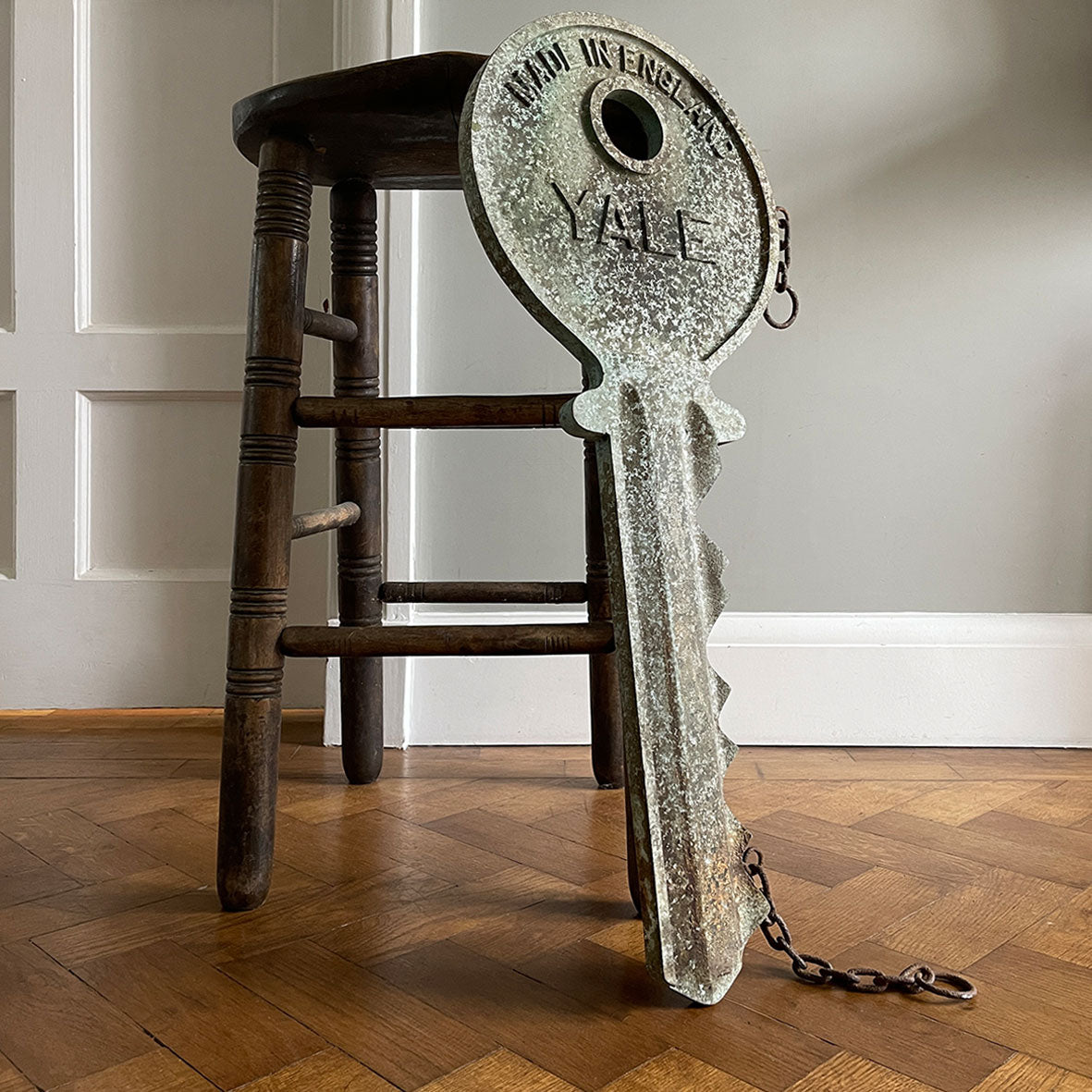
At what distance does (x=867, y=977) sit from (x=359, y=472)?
816 millimetres

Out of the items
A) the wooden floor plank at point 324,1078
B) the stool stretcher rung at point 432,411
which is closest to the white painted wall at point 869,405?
the stool stretcher rung at point 432,411

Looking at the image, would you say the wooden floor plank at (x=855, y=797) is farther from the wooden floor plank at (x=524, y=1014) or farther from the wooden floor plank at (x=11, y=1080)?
the wooden floor plank at (x=11, y=1080)

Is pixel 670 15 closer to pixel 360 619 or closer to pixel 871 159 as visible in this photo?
pixel 871 159

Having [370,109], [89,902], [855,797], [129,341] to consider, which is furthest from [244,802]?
[129,341]

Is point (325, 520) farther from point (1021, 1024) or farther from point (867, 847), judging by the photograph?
point (1021, 1024)

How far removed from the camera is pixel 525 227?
0.85 metres

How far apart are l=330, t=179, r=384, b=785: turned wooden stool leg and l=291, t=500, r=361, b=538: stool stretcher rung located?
38 millimetres

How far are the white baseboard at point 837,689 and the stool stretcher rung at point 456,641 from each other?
2.11 feet

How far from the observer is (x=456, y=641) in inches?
38.1

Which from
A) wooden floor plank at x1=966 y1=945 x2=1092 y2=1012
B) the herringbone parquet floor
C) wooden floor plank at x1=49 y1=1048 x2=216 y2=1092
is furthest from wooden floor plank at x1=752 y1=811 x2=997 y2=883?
wooden floor plank at x1=49 y1=1048 x2=216 y2=1092

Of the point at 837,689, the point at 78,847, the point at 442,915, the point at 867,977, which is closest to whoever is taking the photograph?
the point at 867,977

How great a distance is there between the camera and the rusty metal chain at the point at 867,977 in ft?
2.79

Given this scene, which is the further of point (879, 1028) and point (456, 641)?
point (456, 641)

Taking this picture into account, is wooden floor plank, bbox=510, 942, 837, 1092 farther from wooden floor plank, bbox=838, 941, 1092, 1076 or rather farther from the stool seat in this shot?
the stool seat
